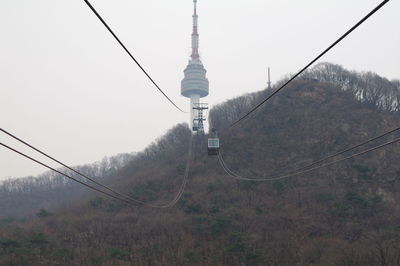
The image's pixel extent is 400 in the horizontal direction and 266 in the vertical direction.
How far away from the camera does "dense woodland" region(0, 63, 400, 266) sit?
45781 mm

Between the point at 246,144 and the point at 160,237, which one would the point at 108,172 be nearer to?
the point at 246,144

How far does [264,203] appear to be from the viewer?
201ft

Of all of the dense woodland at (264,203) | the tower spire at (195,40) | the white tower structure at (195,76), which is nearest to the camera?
the dense woodland at (264,203)

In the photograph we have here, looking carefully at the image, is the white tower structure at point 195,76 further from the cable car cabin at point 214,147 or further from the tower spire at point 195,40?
the cable car cabin at point 214,147

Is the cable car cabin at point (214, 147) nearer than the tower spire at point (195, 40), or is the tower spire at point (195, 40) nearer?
the cable car cabin at point (214, 147)

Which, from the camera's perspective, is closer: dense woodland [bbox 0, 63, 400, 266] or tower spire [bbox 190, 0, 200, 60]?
dense woodland [bbox 0, 63, 400, 266]

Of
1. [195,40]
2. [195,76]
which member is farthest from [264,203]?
[195,40]

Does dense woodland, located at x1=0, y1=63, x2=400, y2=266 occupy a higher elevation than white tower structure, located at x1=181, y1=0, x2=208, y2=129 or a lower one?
lower

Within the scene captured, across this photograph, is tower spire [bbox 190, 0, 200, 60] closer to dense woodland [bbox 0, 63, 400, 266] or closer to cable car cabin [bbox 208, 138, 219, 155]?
dense woodland [bbox 0, 63, 400, 266]

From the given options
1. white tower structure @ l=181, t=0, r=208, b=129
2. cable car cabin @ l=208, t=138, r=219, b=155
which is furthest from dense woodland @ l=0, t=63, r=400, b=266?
white tower structure @ l=181, t=0, r=208, b=129

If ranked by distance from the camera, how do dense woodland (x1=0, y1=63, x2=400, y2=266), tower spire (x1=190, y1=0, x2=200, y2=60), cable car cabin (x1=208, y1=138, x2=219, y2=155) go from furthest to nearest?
tower spire (x1=190, y1=0, x2=200, y2=60) < dense woodland (x1=0, y1=63, x2=400, y2=266) < cable car cabin (x1=208, y1=138, x2=219, y2=155)

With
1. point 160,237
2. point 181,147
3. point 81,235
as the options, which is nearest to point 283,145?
point 181,147

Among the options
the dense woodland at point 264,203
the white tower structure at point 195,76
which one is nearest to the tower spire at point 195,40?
the white tower structure at point 195,76

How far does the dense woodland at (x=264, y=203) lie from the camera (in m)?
45.8
